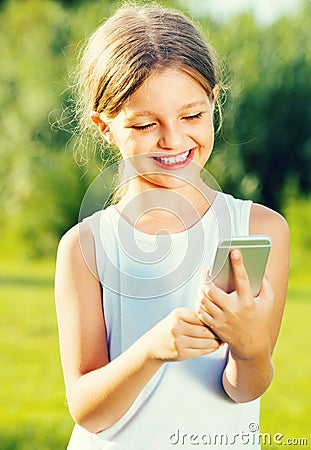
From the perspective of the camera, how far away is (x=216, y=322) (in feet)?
5.69

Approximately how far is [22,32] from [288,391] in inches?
399

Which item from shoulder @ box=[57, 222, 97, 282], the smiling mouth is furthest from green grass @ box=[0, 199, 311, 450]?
the smiling mouth

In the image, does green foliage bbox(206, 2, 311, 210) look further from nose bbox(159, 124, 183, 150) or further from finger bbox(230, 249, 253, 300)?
finger bbox(230, 249, 253, 300)

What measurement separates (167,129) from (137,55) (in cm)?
22

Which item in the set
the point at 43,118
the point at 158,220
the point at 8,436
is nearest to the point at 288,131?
the point at 43,118

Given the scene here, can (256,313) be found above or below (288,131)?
below

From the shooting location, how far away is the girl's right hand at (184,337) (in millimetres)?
1729

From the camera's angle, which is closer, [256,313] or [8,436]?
[256,313]

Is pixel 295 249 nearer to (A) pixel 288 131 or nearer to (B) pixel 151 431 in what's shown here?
(A) pixel 288 131

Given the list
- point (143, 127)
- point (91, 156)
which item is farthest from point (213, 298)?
point (91, 156)

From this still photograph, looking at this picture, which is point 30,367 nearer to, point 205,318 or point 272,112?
point 272,112

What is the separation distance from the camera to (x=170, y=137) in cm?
196

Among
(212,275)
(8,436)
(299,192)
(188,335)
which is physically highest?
(299,192)

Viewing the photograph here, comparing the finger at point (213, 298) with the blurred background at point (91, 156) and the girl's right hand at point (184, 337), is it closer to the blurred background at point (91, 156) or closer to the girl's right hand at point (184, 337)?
the girl's right hand at point (184, 337)
